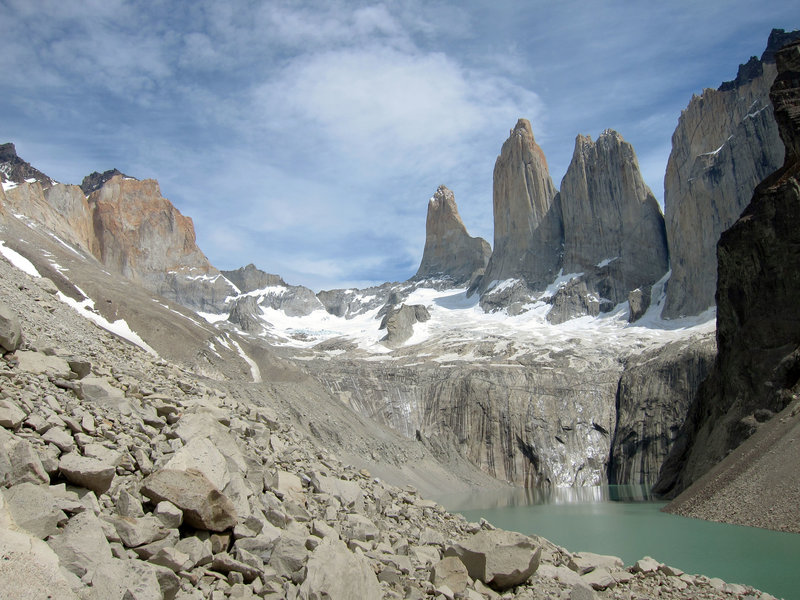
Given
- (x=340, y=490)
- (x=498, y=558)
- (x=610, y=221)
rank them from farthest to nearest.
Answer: (x=610, y=221)
(x=340, y=490)
(x=498, y=558)

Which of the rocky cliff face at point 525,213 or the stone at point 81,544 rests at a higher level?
the rocky cliff face at point 525,213

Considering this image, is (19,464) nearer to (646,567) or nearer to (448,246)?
(646,567)

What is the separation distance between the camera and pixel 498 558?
1155 cm

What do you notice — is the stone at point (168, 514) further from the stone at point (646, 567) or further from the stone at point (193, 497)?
the stone at point (646, 567)

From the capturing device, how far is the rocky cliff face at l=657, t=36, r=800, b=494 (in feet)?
126

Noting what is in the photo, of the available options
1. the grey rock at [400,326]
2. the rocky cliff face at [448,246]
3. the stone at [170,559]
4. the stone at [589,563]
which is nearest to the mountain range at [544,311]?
the grey rock at [400,326]

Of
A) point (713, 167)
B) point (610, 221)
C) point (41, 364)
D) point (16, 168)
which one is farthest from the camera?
point (610, 221)

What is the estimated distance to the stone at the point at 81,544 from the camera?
7.00 metres

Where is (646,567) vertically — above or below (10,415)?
below

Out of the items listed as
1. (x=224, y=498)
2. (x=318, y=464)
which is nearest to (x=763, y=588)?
(x=318, y=464)

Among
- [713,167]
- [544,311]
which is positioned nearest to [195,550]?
[713,167]

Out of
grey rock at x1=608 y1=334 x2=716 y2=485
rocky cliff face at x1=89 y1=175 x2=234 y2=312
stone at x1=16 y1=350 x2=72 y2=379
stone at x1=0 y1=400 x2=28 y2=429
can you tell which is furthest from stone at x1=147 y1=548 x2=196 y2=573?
rocky cliff face at x1=89 y1=175 x2=234 y2=312

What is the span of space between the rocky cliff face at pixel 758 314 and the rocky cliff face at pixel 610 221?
251 ft

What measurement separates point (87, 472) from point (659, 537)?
2552cm
